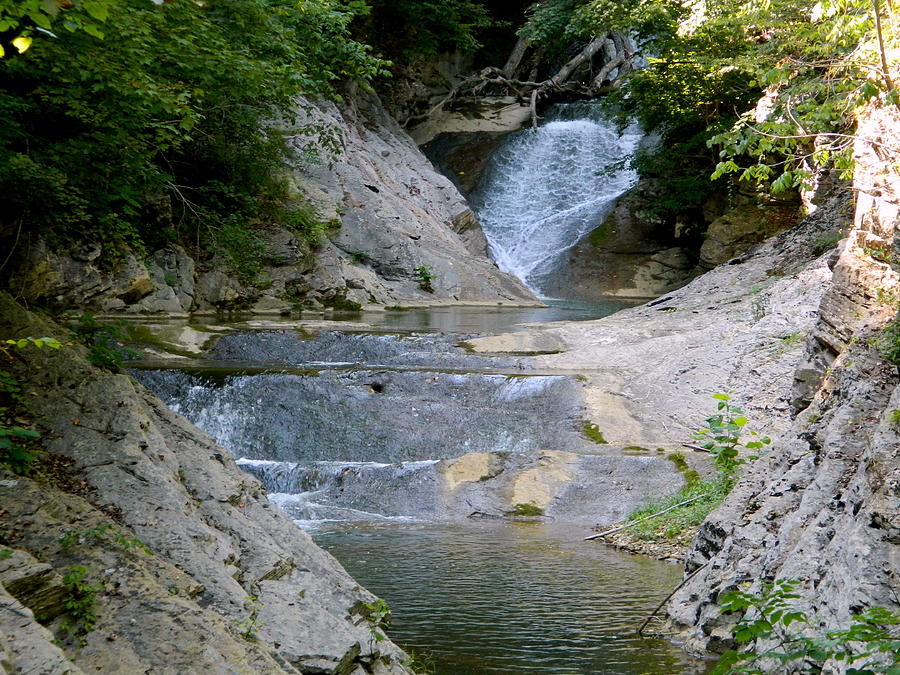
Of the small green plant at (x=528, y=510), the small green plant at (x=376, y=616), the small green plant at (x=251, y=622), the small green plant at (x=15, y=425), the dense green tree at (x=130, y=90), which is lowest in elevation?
the small green plant at (x=528, y=510)

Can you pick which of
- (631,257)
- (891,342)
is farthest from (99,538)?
(631,257)

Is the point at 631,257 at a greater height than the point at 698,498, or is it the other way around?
the point at 631,257

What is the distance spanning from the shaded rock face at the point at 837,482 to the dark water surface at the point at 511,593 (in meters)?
0.50

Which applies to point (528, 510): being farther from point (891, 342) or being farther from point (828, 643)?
point (828, 643)

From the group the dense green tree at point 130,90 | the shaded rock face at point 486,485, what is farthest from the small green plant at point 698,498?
the dense green tree at point 130,90

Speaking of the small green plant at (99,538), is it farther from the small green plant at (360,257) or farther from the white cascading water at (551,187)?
the white cascading water at (551,187)

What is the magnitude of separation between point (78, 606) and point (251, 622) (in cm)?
73

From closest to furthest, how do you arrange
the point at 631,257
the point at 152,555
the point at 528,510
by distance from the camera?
the point at 152,555, the point at 528,510, the point at 631,257

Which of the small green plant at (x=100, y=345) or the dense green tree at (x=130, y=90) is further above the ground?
the dense green tree at (x=130, y=90)

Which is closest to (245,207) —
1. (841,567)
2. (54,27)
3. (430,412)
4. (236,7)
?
(236,7)

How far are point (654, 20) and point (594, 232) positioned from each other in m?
7.34

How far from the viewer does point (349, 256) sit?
20516mm

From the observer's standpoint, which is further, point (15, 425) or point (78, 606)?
point (15, 425)

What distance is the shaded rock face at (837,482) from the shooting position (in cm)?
373
